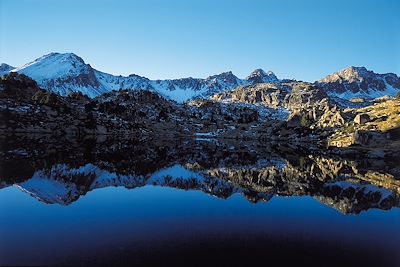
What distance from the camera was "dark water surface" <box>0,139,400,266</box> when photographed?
23.1 meters

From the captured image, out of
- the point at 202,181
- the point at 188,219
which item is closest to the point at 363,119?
the point at 202,181

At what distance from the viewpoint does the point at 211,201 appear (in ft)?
135

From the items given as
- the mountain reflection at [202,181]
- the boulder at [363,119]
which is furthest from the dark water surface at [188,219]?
the boulder at [363,119]

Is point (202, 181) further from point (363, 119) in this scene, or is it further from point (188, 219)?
point (363, 119)

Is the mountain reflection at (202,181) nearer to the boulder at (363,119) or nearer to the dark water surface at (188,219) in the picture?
the dark water surface at (188,219)

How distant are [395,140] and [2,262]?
553ft

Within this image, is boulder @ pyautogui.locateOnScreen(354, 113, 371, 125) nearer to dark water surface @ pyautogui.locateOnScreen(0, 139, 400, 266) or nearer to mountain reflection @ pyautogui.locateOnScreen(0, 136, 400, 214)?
mountain reflection @ pyautogui.locateOnScreen(0, 136, 400, 214)

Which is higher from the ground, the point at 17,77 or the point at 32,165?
the point at 17,77

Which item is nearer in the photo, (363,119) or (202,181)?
(202,181)

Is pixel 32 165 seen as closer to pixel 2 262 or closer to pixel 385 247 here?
pixel 2 262

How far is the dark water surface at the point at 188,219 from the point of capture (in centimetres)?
2312

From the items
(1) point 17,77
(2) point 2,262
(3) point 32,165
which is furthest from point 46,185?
(1) point 17,77

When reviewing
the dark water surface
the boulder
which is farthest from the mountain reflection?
the boulder

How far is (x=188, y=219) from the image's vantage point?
1273 inches
